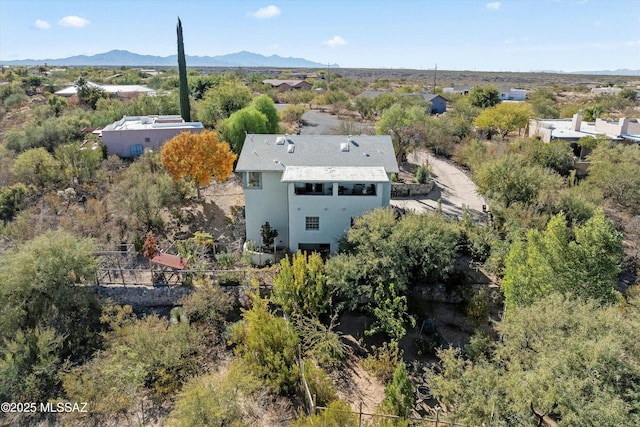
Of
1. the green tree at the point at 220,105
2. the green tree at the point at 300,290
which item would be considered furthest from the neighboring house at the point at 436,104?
the green tree at the point at 300,290

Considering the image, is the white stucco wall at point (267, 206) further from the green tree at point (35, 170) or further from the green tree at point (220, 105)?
the green tree at point (220, 105)

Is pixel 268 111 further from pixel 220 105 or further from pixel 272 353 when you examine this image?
pixel 272 353

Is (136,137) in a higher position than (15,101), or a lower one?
lower

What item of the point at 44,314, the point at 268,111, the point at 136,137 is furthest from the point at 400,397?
the point at 136,137

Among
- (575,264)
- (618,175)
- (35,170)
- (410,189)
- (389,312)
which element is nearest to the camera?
(575,264)

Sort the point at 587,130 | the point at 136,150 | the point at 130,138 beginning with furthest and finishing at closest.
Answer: the point at 587,130
the point at 136,150
the point at 130,138

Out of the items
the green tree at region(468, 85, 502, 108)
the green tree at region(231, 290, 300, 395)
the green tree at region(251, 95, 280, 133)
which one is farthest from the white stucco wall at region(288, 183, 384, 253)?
the green tree at region(468, 85, 502, 108)

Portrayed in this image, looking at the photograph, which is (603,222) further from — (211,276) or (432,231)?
(211,276)

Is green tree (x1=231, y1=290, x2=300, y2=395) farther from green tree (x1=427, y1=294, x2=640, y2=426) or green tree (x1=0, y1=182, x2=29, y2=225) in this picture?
green tree (x1=0, y1=182, x2=29, y2=225)
